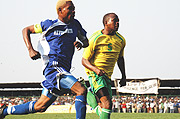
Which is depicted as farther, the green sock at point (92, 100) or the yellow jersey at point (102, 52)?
the green sock at point (92, 100)

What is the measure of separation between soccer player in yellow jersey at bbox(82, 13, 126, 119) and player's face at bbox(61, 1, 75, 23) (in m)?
1.58

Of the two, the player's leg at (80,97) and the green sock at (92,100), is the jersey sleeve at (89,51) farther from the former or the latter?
the player's leg at (80,97)

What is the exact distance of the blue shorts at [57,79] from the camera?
20.0ft

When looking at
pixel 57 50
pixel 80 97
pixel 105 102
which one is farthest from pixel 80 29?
pixel 105 102

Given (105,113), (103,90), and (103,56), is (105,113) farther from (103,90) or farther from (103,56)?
(103,56)

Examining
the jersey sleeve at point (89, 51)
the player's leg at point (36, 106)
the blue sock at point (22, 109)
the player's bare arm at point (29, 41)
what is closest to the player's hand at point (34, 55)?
the player's bare arm at point (29, 41)

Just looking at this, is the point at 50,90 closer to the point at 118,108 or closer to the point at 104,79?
the point at 104,79

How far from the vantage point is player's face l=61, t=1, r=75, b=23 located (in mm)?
6285

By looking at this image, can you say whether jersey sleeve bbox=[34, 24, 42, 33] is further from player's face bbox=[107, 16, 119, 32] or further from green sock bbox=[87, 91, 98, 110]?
green sock bbox=[87, 91, 98, 110]

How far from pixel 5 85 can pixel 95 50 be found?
2609 inches

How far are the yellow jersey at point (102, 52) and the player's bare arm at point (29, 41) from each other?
1.90m

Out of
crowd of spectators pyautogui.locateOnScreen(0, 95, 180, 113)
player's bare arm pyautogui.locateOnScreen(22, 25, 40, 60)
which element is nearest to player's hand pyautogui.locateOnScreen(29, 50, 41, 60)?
player's bare arm pyautogui.locateOnScreen(22, 25, 40, 60)

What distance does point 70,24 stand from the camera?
21.3ft

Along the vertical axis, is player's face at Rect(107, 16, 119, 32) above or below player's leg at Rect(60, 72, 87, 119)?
above
